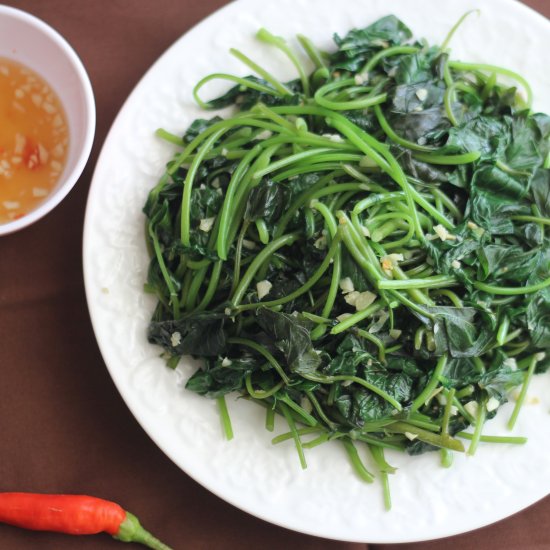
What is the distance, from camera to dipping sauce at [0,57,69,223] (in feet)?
7.27

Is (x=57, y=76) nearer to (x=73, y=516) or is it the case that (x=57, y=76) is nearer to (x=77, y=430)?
(x=77, y=430)

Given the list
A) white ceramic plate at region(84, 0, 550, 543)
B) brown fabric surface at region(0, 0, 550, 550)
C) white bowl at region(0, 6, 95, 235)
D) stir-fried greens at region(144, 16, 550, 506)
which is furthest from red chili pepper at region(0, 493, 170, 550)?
white bowl at region(0, 6, 95, 235)

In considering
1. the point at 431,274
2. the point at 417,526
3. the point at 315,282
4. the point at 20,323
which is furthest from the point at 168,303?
the point at 417,526

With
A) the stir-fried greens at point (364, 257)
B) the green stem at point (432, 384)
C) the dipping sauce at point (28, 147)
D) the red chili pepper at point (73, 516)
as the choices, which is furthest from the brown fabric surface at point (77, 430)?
the green stem at point (432, 384)

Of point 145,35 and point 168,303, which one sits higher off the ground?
point 145,35

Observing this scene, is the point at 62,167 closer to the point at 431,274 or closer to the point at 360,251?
the point at 360,251

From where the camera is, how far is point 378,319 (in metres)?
2.00

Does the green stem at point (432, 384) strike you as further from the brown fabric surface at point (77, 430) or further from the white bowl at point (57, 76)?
the white bowl at point (57, 76)

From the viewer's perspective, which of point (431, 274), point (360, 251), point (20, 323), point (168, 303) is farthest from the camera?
point (20, 323)

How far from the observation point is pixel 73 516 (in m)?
2.23

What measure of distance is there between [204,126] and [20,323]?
1037 millimetres

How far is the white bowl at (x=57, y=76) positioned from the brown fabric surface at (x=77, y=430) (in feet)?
0.82

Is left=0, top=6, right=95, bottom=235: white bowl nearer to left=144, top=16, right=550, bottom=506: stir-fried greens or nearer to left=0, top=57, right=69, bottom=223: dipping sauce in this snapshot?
left=0, top=57, right=69, bottom=223: dipping sauce

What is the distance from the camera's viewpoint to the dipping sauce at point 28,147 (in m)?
2.21
